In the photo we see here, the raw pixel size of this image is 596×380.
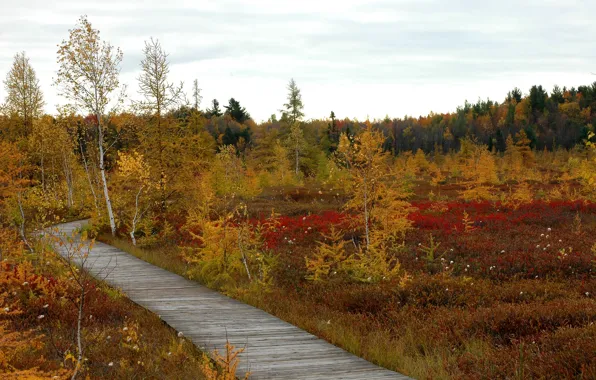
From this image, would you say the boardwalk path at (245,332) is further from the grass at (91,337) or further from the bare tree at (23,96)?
the bare tree at (23,96)

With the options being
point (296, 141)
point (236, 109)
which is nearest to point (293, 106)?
point (296, 141)

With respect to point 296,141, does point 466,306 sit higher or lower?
lower

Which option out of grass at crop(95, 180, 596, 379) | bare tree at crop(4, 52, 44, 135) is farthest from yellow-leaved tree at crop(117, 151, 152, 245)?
bare tree at crop(4, 52, 44, 135)

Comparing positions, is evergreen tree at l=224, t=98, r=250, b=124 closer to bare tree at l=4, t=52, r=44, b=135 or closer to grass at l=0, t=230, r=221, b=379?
bare tree at l=4, t=52, r=44, b=135

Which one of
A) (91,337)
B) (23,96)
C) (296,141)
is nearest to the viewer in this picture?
(91,337)

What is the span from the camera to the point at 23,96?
38281 millimetres

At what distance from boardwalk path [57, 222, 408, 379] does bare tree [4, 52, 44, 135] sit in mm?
29829

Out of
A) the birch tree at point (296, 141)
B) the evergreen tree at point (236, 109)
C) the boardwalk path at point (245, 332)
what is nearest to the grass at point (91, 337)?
the boardwalk path at point (245, 332)

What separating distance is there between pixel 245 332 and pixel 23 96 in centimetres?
3657

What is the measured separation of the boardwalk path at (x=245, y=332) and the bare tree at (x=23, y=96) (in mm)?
29829

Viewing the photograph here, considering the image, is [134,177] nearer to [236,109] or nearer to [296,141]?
[296,141]

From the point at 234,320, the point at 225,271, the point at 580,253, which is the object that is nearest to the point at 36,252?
the point at 225,271

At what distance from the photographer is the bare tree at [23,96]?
38.2 meters

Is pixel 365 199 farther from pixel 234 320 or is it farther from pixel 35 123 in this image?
pixel 35 123
